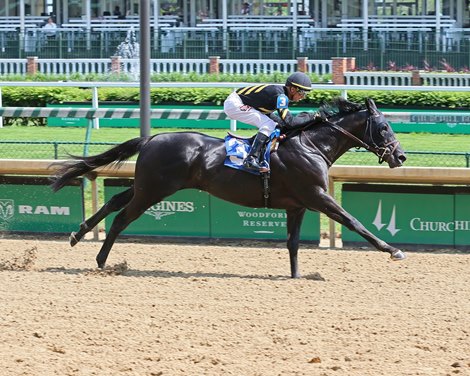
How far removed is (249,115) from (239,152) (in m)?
0.36

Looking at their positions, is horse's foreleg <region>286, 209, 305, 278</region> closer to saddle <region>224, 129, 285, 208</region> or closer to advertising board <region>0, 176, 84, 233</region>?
saddle <region>224, 129, 285, 208</region>

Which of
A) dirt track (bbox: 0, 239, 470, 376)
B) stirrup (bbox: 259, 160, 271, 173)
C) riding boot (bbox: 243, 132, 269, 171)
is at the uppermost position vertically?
riding boot (bbox: 243, 132, 269, 171)

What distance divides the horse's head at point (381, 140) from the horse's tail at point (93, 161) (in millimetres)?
2127

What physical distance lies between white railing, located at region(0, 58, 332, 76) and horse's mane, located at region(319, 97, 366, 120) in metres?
19.3

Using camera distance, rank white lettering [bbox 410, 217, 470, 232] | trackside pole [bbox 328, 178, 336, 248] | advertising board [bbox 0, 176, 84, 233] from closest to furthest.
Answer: white lettering [bbox 410, 217, 470, 232] → trackside pole [bbox 328, 178, 336, 248] → advertising board [bbox 0, 176, 84, 233]

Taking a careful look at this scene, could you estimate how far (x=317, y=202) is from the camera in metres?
9.77

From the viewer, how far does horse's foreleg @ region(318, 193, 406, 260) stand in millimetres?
9672

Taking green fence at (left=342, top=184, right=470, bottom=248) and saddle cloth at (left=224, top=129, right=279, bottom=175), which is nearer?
saddle cloth at (left=224, top=129, right=279, bottom=175)

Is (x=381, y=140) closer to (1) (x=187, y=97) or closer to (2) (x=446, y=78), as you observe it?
(1) (x=187, y=97)

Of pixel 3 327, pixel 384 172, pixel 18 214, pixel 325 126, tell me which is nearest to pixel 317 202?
pixel 325 126

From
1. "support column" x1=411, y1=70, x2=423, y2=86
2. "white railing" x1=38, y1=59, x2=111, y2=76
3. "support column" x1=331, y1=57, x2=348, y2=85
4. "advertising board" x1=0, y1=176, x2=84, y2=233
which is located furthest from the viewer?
"white railing" x1=38, y1=59, x2=111, y2=76

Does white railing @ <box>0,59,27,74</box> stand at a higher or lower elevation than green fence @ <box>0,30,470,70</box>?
lower

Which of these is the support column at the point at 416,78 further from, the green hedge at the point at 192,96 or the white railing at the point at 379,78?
the green hedge at the point at 192,96

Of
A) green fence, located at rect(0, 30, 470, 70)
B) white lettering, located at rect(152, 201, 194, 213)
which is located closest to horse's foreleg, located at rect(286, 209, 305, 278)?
white lettering, located at rect(152, 201, 194, 213)
